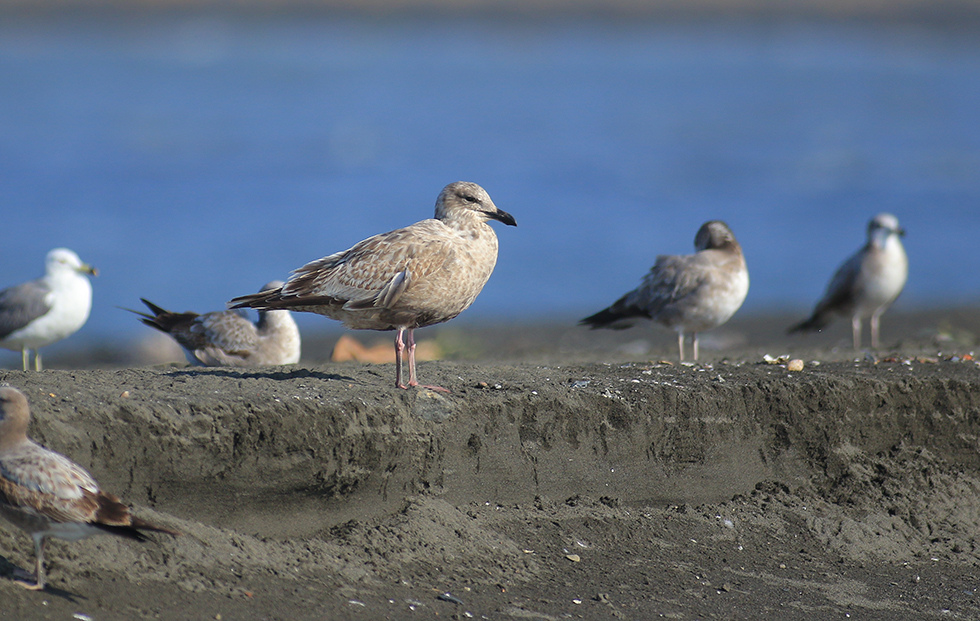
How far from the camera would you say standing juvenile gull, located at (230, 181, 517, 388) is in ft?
19.4

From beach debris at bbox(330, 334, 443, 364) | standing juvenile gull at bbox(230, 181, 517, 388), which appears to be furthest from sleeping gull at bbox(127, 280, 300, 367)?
standing juvenile gull at bbox(230, 181, 517, 388)

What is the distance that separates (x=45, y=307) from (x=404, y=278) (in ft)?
13.6

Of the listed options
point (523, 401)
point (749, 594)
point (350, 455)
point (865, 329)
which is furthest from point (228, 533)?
point (865, 329)

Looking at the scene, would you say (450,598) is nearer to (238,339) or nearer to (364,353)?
(238,339)

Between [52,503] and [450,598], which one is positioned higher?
[52,503]

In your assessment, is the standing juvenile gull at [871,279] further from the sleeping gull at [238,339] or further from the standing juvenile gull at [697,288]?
the sleeping gull at [238,339]

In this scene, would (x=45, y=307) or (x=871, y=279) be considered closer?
(x=45, y=307)

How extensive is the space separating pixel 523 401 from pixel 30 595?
2.82 metres

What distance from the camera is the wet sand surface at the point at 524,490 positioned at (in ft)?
16.0

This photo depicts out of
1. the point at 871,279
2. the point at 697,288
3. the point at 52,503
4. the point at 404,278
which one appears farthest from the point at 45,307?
the point at 871,279

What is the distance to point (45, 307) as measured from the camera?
8.43m

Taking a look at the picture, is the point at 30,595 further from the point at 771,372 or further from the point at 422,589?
the point at 771,372

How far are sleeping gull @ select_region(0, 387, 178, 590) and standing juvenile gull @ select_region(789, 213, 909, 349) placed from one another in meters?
8.53

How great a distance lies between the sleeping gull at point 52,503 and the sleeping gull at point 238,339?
3.71 meters
